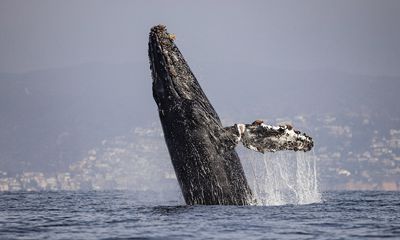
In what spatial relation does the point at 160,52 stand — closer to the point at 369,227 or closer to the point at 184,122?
the point at 184,122

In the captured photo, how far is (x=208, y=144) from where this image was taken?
1975cm

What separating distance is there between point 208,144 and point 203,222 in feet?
12.0

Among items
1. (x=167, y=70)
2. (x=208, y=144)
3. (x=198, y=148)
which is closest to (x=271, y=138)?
(x=208, y=144)

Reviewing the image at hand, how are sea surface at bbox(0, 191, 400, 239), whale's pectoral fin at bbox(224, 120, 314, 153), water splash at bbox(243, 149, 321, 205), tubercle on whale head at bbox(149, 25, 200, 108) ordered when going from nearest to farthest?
sea surface at bbox(0, 191, 400, 239), water splash at bbox(243, 149, 321, 205), whale's pectoral fin at bbox(224, 120, 314, 153), tubercle on whale head at bbox(149, 25, 200, 108)

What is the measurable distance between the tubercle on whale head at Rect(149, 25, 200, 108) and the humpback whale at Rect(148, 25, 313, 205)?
3cm

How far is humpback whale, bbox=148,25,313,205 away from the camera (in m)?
19.6

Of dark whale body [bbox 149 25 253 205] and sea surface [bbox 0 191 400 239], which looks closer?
sea surface [bbox 0 191 400 239]

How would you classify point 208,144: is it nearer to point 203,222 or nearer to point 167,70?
point 167,70

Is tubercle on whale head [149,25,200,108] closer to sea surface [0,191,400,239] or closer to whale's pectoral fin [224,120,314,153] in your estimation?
whale's pectoral fin [224,120,314,153]

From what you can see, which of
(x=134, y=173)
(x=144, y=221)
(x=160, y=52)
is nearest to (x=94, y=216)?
(x=144, y=221)

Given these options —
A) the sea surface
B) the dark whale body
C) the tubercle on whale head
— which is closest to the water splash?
the dark whale body

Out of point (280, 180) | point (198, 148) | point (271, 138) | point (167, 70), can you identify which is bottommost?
point (280, 180)

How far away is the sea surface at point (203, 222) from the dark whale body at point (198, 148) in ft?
2.56

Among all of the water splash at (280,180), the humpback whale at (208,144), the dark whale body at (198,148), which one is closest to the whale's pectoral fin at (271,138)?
the humpback whale at (208,144)
